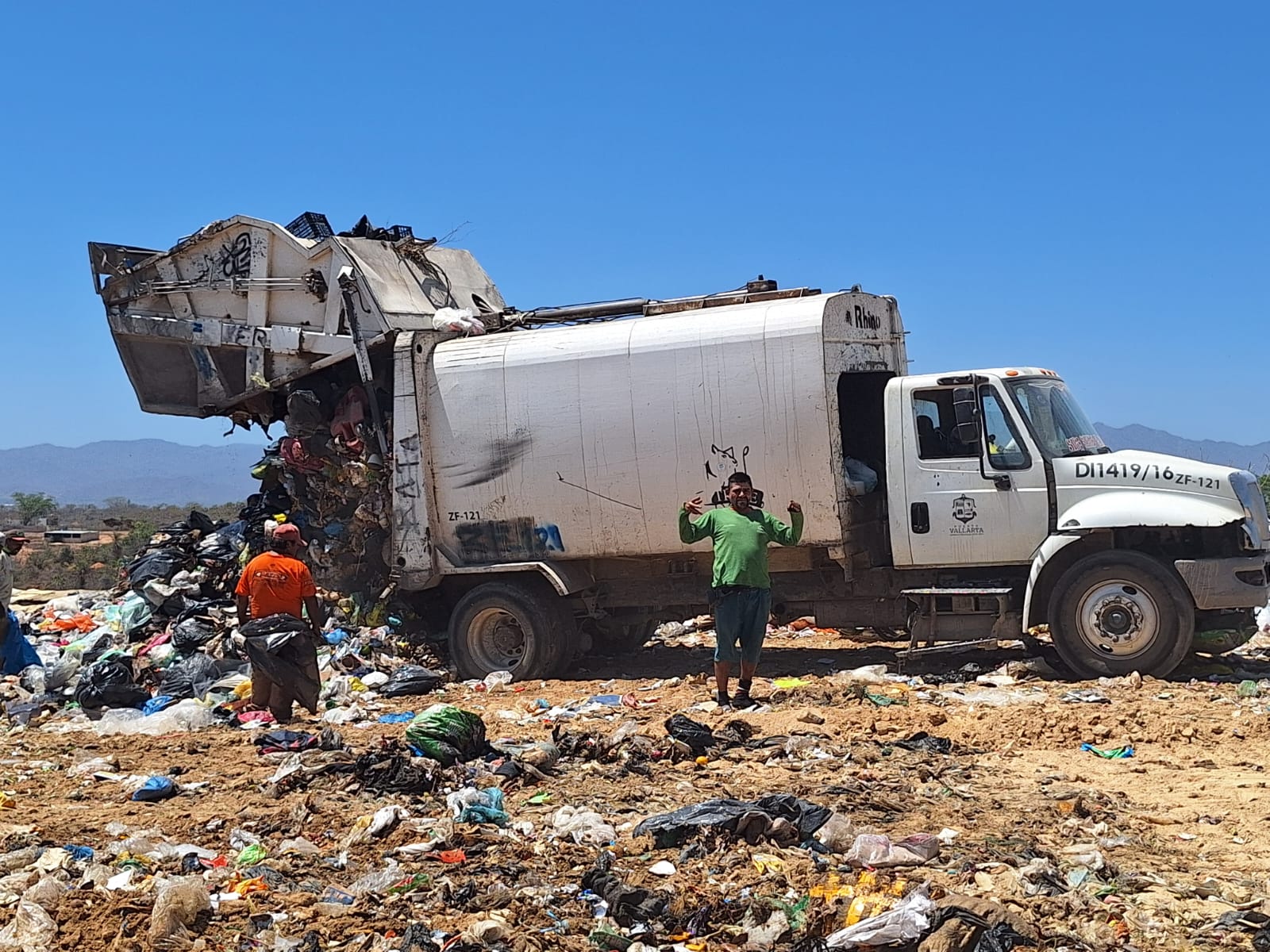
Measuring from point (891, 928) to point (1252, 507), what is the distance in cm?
554

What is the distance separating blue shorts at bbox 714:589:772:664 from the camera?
8.68 m

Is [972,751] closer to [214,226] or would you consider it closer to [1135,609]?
[1135,609]

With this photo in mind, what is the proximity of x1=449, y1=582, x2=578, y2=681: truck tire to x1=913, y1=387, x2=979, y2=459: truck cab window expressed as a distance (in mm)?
3043

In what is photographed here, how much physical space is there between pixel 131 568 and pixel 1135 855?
951 cm

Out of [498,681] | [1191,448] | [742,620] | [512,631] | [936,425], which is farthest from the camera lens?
[1191,448]

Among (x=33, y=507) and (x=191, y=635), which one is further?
(x=33, y=507)

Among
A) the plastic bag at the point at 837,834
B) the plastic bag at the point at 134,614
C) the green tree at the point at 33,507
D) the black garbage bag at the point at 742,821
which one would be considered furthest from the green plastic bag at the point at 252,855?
the green tree at the point at 33,507

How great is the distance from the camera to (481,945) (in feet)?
14.5

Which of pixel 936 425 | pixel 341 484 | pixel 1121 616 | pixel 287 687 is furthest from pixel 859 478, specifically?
pixel 341 484

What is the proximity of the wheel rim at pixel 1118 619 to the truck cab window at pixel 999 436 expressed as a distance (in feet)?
3.38

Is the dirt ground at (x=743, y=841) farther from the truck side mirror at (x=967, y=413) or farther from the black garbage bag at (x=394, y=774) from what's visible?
the truck side mirror at (x=967, y=413)

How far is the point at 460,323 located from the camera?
424 inches

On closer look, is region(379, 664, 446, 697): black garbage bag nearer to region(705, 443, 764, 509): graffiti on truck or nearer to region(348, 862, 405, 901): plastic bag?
region(705, 443, 764, 509): graffiti on truck

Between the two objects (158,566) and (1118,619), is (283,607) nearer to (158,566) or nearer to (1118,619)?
(158,566)
